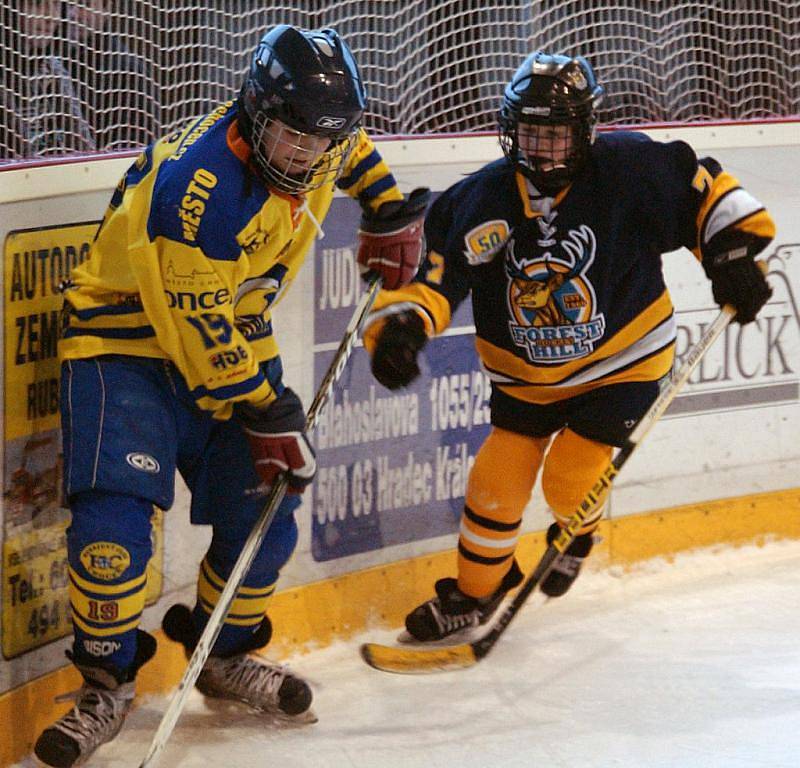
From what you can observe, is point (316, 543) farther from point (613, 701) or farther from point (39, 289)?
point (39, 289)

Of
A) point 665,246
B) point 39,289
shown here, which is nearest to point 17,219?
point 39,289

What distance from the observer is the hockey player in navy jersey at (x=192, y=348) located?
2.24 m

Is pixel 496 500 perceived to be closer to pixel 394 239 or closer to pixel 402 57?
pixel 394 239

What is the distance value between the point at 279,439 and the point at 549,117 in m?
0.81

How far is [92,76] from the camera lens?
2.79 metres

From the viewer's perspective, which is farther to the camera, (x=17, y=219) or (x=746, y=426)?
(x=746, y=426)

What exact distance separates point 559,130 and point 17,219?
102 centimetres

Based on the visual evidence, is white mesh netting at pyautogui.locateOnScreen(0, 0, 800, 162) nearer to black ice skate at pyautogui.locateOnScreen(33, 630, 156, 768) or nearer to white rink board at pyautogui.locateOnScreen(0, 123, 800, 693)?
white rink board at pyautogui.locateOnScreen(0, 123, 800, 693)

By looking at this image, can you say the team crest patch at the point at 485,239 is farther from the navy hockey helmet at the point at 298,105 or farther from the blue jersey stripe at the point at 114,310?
the blue jersey stripe at the point at 114,310

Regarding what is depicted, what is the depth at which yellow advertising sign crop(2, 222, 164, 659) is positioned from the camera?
2.46 meters

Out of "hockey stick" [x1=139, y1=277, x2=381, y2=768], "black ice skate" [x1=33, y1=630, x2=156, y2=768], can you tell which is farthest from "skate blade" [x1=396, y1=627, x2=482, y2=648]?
"black ice skate" [x1=33, y1=630, x2=156, y2=768]

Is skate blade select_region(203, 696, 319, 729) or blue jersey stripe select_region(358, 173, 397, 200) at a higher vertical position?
blue jersey stripe select_region(358, 173, 397, 200)

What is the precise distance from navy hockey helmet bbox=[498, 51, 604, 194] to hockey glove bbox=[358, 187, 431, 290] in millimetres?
211

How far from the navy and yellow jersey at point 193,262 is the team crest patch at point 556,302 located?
20.1 inches
